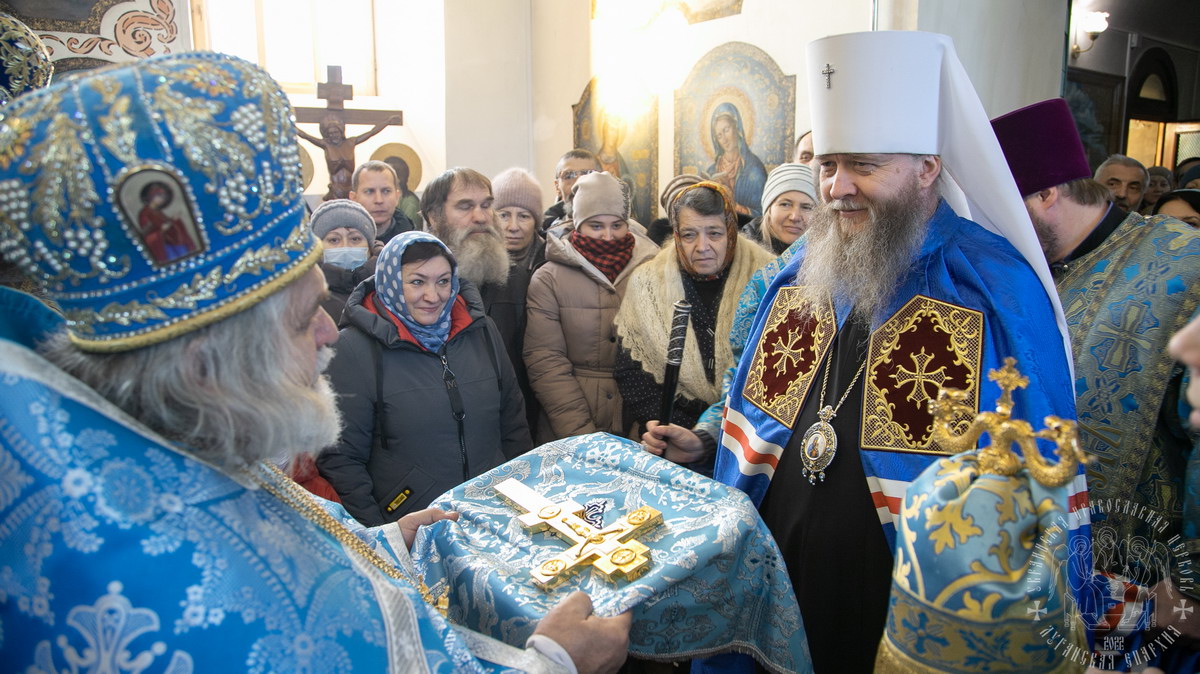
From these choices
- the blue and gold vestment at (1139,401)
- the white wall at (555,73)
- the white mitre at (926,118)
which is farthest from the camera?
the white wall at (555,73)

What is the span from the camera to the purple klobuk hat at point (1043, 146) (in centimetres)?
260

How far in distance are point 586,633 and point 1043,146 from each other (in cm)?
227

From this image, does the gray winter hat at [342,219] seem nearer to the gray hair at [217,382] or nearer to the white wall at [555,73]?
the gray hair at [217,382]

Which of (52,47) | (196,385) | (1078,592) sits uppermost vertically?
(52,47)

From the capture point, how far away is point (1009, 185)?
203 centimetres

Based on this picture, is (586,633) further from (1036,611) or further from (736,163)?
(736,163)

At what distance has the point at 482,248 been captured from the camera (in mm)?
4020

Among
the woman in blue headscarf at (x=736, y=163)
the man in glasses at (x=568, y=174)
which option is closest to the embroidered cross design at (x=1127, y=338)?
the man in glasses at (x=568, y=174)

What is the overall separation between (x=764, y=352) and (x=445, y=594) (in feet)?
3.95

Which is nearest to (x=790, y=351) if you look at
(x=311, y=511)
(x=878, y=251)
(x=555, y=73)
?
(x=878, y=251)

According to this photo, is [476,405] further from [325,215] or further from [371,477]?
[325,215]

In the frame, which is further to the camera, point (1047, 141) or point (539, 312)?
point (539, 312)

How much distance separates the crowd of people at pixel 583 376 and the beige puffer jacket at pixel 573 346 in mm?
17

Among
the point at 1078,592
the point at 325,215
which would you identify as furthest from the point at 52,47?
the point at 1078,592
